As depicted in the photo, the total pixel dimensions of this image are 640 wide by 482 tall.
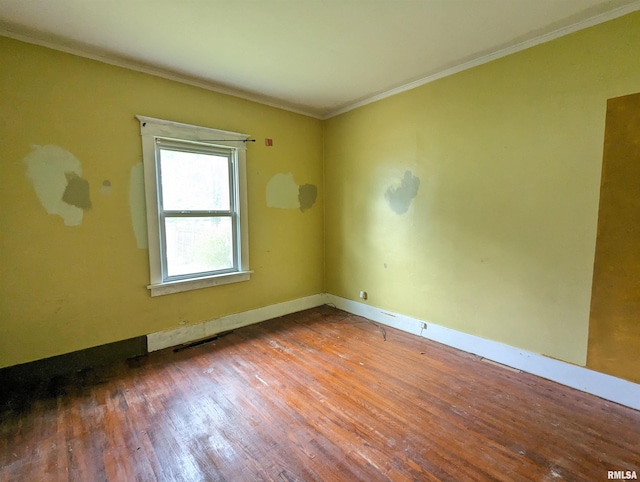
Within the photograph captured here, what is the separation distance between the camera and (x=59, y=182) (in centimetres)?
243

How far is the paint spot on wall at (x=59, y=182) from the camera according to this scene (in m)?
2.34

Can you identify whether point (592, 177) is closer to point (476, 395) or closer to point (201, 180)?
point (476, 395)

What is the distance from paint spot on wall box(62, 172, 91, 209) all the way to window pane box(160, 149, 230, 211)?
2.04ft

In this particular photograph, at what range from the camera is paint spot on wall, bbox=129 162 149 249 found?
277 centimetres

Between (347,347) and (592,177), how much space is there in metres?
2.57

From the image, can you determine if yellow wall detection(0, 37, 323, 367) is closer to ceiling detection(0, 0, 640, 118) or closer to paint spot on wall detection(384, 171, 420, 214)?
→ ceiling detection(0, 0, 640, 118)

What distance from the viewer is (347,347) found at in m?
3.03

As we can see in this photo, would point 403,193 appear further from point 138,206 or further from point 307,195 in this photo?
point 138,206

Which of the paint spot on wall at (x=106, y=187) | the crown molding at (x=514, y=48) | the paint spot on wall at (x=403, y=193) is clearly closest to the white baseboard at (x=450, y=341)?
the paint spot on wall at (x=403, y=193)

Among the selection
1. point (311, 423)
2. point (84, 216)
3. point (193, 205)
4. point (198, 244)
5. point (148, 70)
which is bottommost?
point (311, 423)

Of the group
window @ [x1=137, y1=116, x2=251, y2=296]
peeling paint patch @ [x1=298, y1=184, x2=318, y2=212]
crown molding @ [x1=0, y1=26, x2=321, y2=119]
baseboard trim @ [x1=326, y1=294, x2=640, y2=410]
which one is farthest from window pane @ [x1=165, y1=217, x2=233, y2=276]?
baseboard trim @ [x1=326, y1=294, x2=640, y2=410]

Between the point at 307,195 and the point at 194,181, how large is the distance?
1.59 m

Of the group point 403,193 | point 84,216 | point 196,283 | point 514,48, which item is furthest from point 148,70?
point 514,48

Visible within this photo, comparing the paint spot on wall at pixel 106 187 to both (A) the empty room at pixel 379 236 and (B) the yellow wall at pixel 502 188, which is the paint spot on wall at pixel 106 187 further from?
(B) the yellow wall at pixel 502 188
